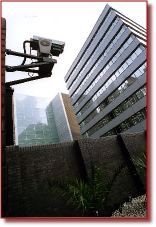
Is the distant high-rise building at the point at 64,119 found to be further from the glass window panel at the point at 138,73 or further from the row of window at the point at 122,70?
the glass window panel at the point at 138,73

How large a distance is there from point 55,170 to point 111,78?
21.5m

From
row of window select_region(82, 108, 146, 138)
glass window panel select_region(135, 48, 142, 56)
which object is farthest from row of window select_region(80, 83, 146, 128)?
glass window panel select_region(135, 48, 142, 56)

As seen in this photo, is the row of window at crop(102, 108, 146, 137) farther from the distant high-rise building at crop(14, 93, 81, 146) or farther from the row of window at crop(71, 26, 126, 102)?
the distant high-rise building at crop(14, 93, 81, 146)

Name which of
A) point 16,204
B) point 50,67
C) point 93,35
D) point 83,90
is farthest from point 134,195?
point 93,35

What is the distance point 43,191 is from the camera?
5.80m

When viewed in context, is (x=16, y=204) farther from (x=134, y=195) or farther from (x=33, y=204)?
(x=134, y=195)

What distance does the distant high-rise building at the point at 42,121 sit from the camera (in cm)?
2800

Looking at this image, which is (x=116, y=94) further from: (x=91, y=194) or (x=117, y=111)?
(x=91, y=194)

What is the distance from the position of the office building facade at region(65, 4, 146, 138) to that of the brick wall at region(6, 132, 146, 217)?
45.8 ft

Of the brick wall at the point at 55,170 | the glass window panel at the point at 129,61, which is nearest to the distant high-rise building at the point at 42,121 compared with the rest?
the glass window panel at the point at 129,61

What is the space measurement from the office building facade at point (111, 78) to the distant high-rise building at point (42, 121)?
11.6 ft

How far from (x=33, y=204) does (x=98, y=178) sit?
7.83 ft

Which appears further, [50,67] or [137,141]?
[137,141]

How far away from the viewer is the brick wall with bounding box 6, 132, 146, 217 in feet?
17.4
